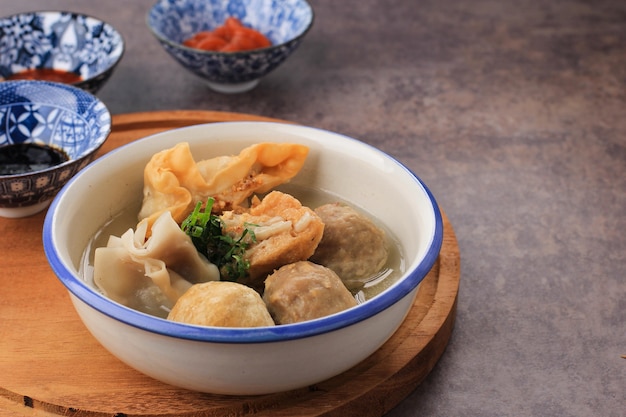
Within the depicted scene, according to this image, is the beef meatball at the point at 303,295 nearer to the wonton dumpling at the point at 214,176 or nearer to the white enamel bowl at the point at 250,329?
the white enamel bowl at the point at 250,329

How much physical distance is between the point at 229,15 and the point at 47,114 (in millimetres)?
1360

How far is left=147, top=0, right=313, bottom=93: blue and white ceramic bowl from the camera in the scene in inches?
130

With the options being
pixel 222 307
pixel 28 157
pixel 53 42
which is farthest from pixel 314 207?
pixel 53 42

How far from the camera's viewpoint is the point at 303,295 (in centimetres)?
179

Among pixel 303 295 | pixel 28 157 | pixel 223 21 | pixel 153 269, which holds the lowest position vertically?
pixel 223 21

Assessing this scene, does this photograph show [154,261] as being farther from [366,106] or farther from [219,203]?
[366,106]

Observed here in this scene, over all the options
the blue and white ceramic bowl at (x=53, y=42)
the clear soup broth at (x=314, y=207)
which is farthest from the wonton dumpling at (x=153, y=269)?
the blue and white ceramic bowl at (x=53, y=42)

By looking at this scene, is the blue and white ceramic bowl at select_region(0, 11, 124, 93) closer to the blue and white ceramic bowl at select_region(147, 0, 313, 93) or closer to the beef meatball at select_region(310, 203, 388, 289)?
the blue and white ceramic bowl at select_region(147, 0, 313, 93)

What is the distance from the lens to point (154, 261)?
2.02m

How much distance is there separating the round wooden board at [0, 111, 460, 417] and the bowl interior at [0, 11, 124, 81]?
140cm

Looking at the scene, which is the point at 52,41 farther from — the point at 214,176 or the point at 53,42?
the point at 214,176

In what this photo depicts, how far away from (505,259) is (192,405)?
1193 millimetres

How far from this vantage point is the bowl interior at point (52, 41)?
3439 mm

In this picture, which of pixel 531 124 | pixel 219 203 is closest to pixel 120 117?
pixel 219 203
